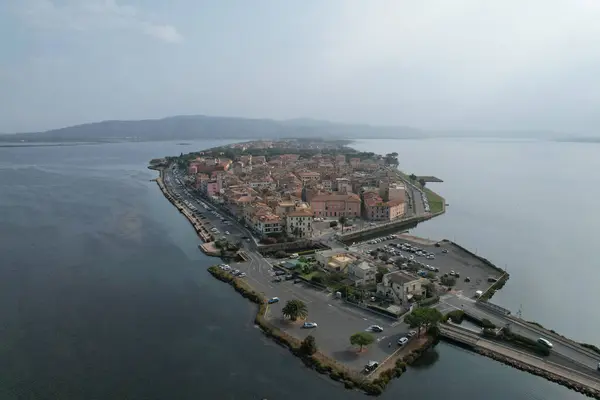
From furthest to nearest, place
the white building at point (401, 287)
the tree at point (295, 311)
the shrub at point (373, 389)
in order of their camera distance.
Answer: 1. the white building at point (401, 287)
2. the tree at point (295, 311)
3. the shrub at point (373, 389)

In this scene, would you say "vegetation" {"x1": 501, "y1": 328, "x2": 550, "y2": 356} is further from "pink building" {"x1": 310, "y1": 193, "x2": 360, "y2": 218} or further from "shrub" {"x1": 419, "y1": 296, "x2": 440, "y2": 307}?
"pink building" {"x1": 310, "y1": 193, "x2": 360, "y2": 218}

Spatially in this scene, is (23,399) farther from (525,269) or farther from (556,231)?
(556,231)

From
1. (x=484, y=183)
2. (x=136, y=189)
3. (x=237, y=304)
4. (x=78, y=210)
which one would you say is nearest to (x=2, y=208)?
(x=78, y=210)

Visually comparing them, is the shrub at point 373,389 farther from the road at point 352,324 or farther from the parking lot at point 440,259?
the parking lot at point 440,259

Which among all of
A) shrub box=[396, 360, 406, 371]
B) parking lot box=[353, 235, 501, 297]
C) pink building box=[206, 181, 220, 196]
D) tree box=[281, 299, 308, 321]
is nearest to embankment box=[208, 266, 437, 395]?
shrub box=[396, 360, 406, 371]

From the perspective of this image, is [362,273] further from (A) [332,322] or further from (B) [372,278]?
(A) [332,322]

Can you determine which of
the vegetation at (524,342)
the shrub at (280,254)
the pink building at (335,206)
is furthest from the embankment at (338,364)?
the pink building at (335,206)

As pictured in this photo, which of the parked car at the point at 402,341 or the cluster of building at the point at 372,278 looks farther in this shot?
the cluster of building at the point at 372,278

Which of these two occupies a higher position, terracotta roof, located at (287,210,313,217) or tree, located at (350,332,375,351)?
terracotta roof, located at (287,210,313,217)
